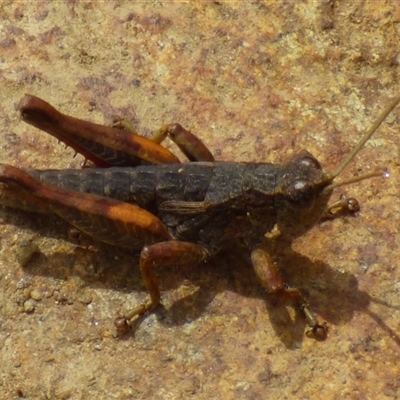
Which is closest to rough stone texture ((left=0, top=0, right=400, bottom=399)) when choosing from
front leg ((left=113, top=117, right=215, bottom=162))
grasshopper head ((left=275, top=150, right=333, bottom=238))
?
front leg ((left=113, top=117, right=215, bottom=162))

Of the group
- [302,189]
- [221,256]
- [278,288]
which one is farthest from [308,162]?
[221,256]

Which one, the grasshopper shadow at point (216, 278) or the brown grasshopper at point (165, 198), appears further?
the grasshopper shadow at point (216, 278)

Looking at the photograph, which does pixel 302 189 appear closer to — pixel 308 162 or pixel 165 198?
pixel 308 162

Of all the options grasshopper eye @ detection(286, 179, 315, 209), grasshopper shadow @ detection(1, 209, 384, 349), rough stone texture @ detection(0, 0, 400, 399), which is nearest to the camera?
grasshopper eye @ detection(286, 179, 315, 209)

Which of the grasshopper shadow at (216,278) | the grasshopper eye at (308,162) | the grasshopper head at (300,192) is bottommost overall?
the grasshopper shadow at (216,278)

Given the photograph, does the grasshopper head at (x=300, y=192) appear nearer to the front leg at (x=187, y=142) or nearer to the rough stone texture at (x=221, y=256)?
the rough stone texture at (x=221, y=256)

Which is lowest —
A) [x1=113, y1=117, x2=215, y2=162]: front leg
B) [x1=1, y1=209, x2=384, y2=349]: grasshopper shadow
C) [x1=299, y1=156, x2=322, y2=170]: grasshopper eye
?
[x1=1, y1=209, x2=384, y2=349]: grasshopper shadow

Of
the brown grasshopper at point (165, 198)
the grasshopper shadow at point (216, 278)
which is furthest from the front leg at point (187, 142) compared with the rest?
the grasshopper shadow at point (216, 278)

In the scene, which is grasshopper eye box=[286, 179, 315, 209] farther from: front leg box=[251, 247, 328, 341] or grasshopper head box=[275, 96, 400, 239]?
front leg box=[251, 247, 328, 341]
